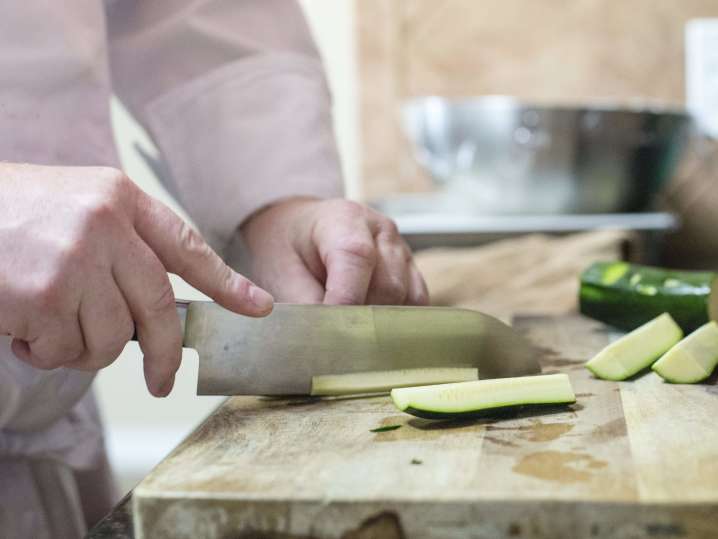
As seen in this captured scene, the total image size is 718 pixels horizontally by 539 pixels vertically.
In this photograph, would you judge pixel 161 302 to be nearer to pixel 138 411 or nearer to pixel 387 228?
pixel 387 228

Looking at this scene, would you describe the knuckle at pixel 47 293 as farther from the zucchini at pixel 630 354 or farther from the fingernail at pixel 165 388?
the zucchini at pixel 630 354

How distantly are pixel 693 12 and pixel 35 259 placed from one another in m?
2.83

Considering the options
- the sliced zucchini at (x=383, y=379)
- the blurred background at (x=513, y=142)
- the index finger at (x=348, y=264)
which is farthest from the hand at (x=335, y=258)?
the blurred background at (x=513, y=142)

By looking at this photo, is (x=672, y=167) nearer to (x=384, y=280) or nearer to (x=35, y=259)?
(x=384, y=280)

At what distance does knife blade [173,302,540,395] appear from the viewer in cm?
102

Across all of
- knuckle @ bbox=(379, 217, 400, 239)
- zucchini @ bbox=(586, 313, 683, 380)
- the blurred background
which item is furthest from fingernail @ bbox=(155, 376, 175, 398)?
the blurred background

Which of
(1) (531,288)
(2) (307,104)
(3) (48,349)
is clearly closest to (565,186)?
(1) (531,288)

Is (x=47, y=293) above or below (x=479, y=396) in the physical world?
above

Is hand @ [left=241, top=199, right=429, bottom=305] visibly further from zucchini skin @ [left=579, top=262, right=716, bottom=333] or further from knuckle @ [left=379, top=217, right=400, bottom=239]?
zucchini skin @ [left=579, top=262, right=716, bottom=333]

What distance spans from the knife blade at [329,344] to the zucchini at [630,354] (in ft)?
0.29

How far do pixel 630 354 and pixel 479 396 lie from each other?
257mm

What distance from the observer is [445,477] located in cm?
76

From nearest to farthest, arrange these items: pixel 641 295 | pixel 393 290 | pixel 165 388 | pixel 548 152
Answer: pixel 165 388 < pixel 393 290 < pixel 641 295 < pixel 548 152

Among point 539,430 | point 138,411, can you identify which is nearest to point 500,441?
point 539,430
